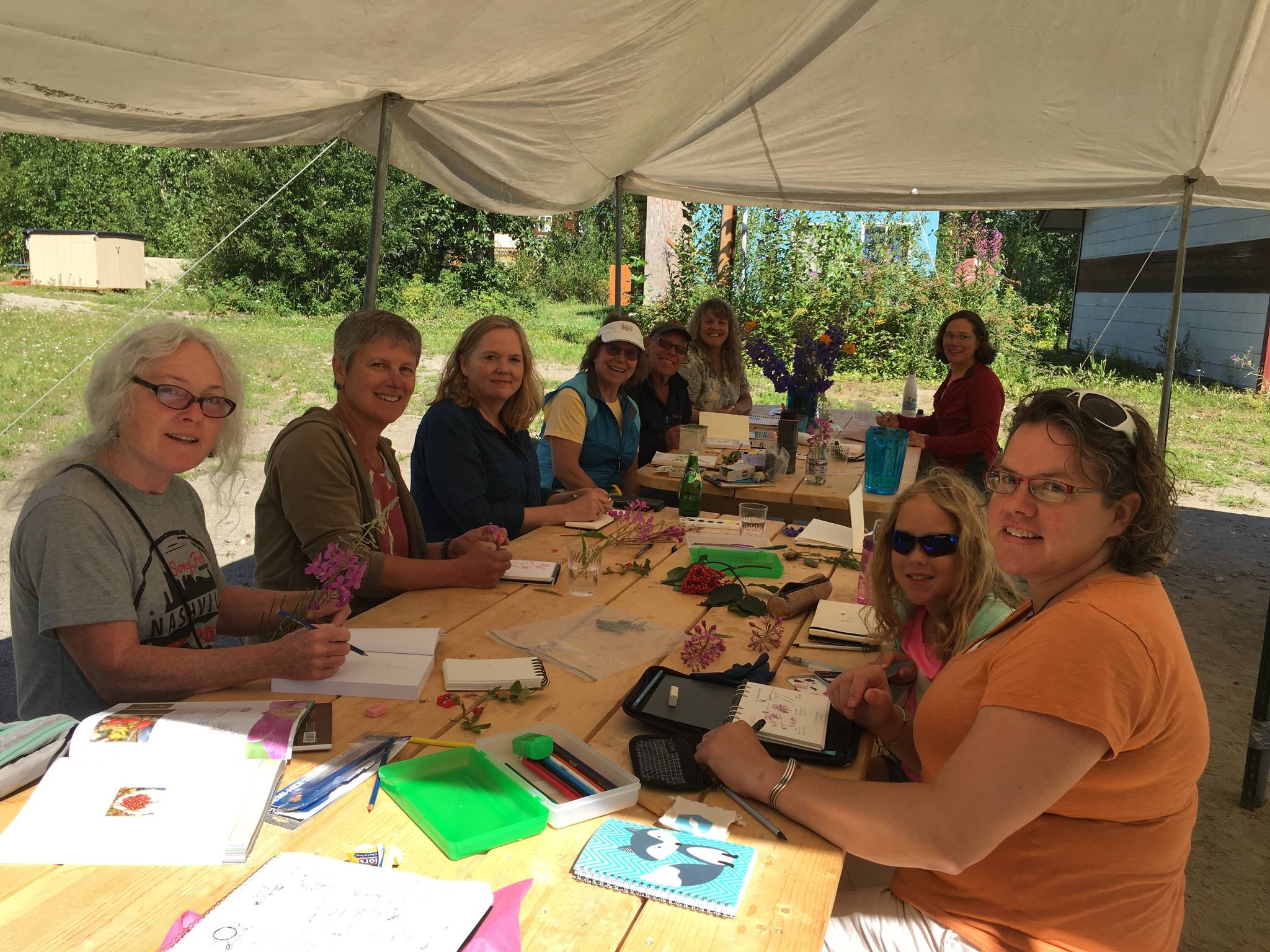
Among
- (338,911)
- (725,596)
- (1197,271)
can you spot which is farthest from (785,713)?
(1197,271)

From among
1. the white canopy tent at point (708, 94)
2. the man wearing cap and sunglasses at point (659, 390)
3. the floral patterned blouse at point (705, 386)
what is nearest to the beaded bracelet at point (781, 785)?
the white canopy tent at point (708, 94)

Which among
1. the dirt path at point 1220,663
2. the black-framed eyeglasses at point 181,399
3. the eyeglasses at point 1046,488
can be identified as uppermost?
the black-framed eyeglasses at point 181,399

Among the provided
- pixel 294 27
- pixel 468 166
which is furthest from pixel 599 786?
pixel 468 166

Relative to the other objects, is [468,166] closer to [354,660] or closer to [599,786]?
[354,660]

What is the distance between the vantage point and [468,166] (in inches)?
176

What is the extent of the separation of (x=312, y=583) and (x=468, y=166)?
8.66ft

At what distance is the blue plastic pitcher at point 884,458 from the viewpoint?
156 inches

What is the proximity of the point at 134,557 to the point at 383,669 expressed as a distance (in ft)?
1.80

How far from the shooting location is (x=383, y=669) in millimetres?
1859

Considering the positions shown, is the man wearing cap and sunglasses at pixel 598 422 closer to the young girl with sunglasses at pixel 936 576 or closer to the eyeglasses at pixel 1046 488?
the young girl with sunglasses at pixel 936 576

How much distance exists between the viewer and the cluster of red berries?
2.55m

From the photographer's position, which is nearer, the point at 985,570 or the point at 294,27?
the point at 985,570

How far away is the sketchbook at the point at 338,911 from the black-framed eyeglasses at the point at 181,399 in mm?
1060

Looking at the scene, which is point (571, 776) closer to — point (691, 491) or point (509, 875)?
point (509, 875)
